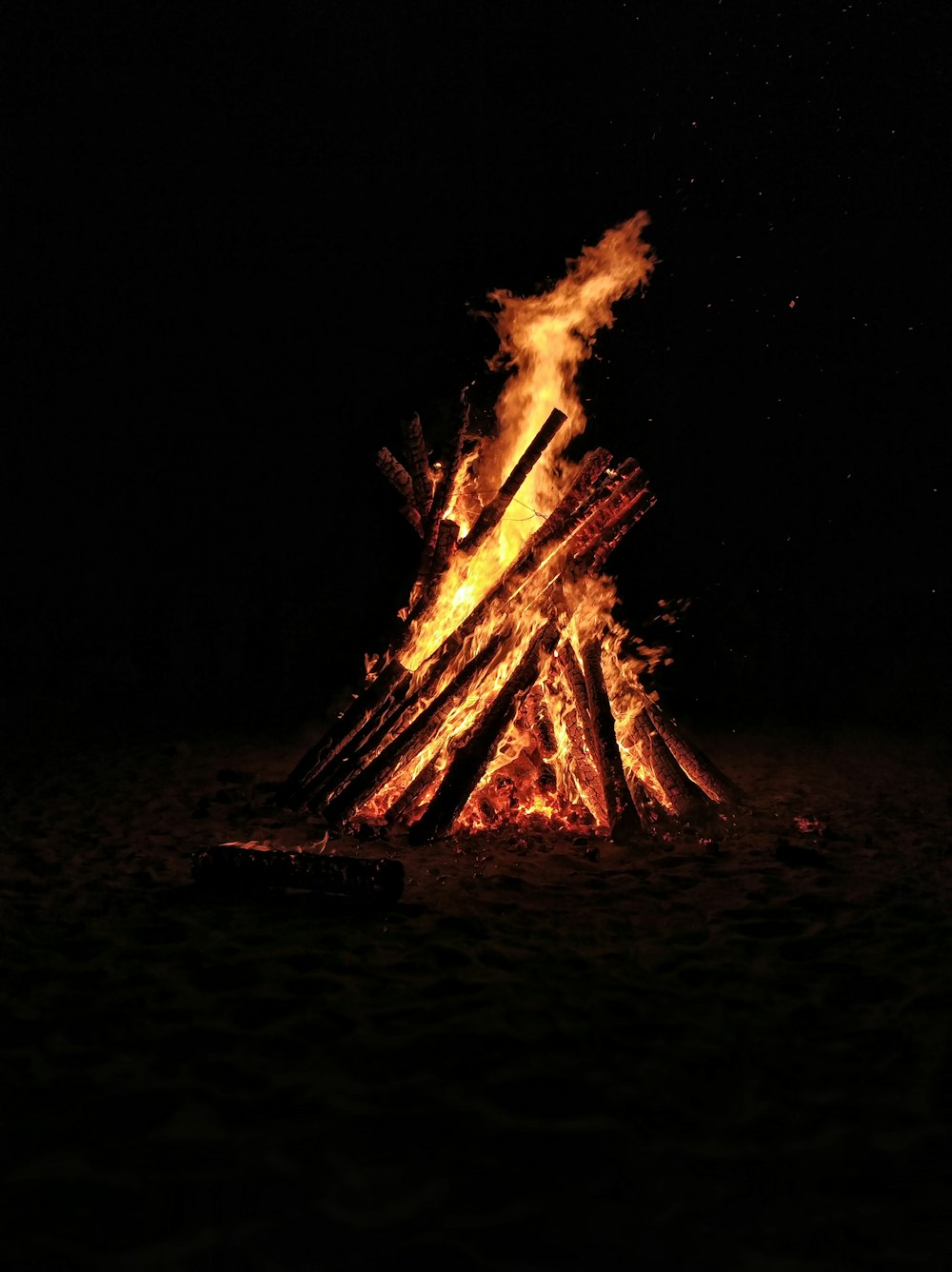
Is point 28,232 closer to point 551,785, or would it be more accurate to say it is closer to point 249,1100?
point 551,785

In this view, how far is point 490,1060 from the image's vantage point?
331 centimetres

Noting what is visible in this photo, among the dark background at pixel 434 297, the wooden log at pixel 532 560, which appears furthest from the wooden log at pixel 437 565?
the dark background at pixel 434 297

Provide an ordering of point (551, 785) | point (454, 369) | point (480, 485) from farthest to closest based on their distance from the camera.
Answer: point (454, 369) < point (480, 485) < point (551, 785)

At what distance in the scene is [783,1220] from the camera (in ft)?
8.30

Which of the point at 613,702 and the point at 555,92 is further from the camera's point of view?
the point at 555,92

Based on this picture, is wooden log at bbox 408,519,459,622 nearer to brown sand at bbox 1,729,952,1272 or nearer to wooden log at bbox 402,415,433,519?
wooden log at bbox 402,415,433,519

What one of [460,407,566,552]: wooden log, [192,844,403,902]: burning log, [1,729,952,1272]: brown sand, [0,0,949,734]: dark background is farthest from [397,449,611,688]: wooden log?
[0,0,949,734]: dark background

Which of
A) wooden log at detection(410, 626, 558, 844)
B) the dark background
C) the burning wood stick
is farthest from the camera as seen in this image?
the dark background

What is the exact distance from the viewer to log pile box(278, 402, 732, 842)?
5.98 metres

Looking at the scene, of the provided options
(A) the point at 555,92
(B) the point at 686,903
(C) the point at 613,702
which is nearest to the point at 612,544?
(C) the point at 613,702

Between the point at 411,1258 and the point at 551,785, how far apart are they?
3969 millimetres

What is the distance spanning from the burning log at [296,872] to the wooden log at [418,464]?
9.27ft

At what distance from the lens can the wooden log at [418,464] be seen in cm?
684

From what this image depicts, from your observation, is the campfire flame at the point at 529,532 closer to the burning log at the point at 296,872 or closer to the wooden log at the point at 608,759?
the wooden log at the point at 608,759
